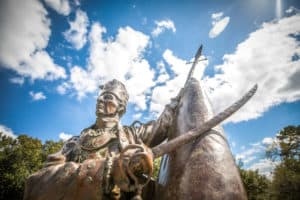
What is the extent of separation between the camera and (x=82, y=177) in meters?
1.90

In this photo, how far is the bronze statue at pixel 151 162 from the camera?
1813mm

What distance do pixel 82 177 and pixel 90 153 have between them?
794 millimetres

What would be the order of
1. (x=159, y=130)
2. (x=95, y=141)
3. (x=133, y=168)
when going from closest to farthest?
(x=133, y=168), (x=95, y=141), (x=159, y=130)

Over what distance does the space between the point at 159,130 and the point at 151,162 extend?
1202 mm

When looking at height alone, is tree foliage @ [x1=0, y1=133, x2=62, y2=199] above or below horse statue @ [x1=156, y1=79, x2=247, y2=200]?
above

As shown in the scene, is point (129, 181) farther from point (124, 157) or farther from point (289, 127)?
point (289, 127)

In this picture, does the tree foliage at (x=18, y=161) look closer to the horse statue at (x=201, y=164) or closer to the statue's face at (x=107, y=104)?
the statue's face at (x=107, y=104)

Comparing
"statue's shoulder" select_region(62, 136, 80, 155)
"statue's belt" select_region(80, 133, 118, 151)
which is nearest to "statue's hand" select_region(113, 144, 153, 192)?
"statue's belt" select_region(80, 133, 118, 151)

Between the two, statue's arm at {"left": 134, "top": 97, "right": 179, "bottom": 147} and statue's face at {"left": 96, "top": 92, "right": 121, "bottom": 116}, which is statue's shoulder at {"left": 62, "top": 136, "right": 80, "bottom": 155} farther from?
statue's arm at {"left": 134, "top": 97, "right": 179, "bottom": 147}

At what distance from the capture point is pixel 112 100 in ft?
10.8

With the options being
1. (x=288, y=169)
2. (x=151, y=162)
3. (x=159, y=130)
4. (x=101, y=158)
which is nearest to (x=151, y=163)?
(x=151, y=162)

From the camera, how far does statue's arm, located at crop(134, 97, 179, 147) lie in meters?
2.94

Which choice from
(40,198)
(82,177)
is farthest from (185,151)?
(40,198)

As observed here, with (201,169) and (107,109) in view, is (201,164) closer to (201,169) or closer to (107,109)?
(201,169)
